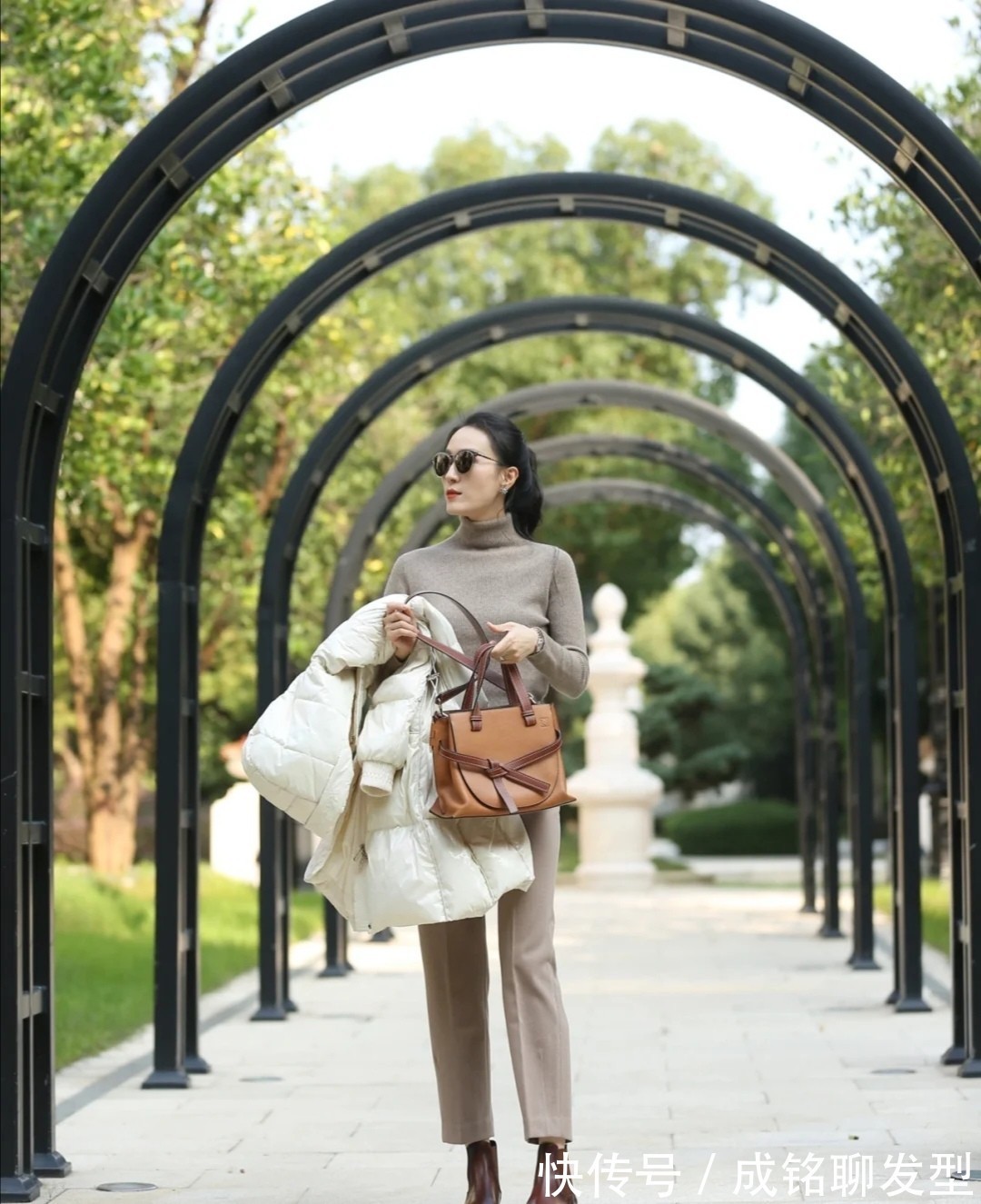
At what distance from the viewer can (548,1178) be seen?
518 centimetres

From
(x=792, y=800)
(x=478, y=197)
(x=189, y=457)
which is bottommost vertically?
(x=792, y=800)

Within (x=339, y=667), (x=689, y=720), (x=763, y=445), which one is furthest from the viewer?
(x=689, y=720)

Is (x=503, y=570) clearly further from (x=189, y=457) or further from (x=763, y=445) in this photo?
(x=763, y=445)

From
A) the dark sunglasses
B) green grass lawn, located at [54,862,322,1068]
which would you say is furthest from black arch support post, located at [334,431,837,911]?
the dark sunglasses

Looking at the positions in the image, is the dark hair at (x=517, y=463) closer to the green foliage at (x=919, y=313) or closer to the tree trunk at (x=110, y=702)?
the green foliage at (x=919, y=313)

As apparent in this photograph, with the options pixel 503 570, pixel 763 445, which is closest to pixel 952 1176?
pixel 503 570

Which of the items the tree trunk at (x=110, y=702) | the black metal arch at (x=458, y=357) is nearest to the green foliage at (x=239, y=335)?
the tree trunk at (x=110, y=702)

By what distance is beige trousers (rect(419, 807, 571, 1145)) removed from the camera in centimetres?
520

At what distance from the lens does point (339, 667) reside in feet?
17.4

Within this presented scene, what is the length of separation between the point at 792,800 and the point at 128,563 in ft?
83.3

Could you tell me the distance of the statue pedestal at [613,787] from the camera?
23766 mm

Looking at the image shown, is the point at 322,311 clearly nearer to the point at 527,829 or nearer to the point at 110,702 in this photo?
the point at 527,829

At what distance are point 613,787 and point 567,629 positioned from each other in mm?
18486

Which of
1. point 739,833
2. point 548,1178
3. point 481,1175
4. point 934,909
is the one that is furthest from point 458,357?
point 739,833
